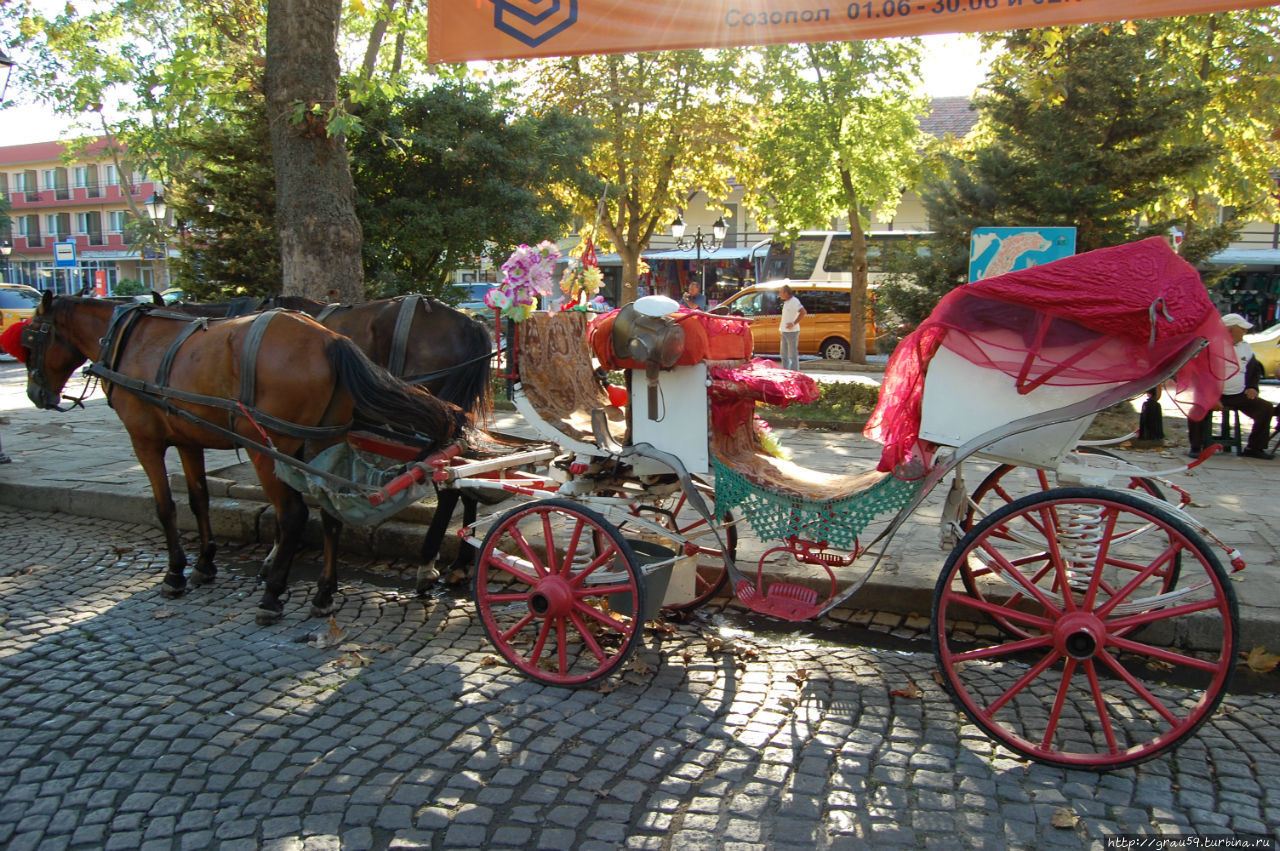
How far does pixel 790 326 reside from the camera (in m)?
17.2

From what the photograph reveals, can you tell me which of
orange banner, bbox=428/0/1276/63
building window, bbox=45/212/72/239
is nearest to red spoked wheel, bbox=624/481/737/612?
orange banner, bbox=428/0/1276/63

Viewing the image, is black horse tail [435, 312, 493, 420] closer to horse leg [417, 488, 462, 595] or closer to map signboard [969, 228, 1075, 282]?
horse leg [417, 488, 462, 595]

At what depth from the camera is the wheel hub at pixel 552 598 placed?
3.91m

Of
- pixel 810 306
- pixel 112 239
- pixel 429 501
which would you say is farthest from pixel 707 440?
pixel 112 239

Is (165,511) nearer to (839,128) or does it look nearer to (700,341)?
(700,341)

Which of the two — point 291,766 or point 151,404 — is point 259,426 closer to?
point 151,404

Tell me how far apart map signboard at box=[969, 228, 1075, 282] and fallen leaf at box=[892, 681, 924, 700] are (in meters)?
3.75

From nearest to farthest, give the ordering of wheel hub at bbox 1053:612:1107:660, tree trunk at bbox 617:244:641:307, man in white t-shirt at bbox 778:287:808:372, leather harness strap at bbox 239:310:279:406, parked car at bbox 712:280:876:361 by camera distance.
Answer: wheel hub at bbox 1053:612:1107:660 → leather harness strap at bbox 239:310:279:406 → man in white t-shirt at bbox 778:287:808:372 → tree trunk at bbox 617:244:641:307 → parked car at bbox 712:280:876:361

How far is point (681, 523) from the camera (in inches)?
242

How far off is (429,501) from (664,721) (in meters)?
3.44

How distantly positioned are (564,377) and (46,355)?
3.30 meters

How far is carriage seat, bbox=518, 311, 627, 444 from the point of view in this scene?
4312mm

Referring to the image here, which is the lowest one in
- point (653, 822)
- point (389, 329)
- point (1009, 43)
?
point (653, 822)

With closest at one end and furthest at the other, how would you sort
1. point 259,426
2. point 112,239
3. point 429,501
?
point 259,426 → point 429,501 → point 112,239
